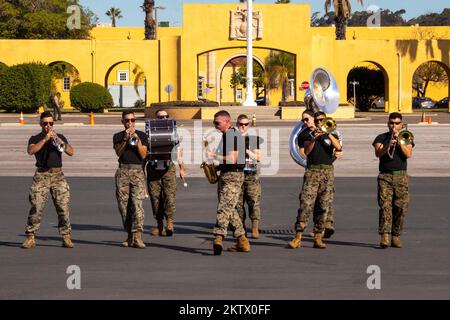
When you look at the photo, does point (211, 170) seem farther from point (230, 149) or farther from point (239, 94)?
point (239, 94)

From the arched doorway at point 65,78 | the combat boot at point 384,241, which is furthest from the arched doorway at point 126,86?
the combat boot at point 384,241

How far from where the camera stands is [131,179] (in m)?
15.0

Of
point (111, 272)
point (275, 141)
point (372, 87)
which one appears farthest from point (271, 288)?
point (372, 87)

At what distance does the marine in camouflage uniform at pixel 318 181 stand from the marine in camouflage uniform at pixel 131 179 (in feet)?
6.91

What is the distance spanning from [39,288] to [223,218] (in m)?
3.30

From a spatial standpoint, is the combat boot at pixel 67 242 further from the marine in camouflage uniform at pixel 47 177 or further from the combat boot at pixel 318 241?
the combat boot at pixel 318 241

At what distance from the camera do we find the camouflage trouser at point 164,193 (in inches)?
641

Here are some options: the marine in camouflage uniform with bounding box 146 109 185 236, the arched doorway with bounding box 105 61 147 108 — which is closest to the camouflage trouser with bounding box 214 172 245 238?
the marine in camouflage uniform with bounding box 146 109 185 236

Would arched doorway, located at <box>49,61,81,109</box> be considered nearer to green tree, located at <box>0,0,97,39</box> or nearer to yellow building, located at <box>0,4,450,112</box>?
green tree, located at <box>0,0,97,39</box>

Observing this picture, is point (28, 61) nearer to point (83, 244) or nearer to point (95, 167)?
point (95, 167)

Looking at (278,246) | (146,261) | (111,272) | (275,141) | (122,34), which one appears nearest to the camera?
(111,272)

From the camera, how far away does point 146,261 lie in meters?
13.6

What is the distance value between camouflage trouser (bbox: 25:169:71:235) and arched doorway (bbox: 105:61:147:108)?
266 feet

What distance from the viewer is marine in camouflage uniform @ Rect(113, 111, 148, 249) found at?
14891mm
